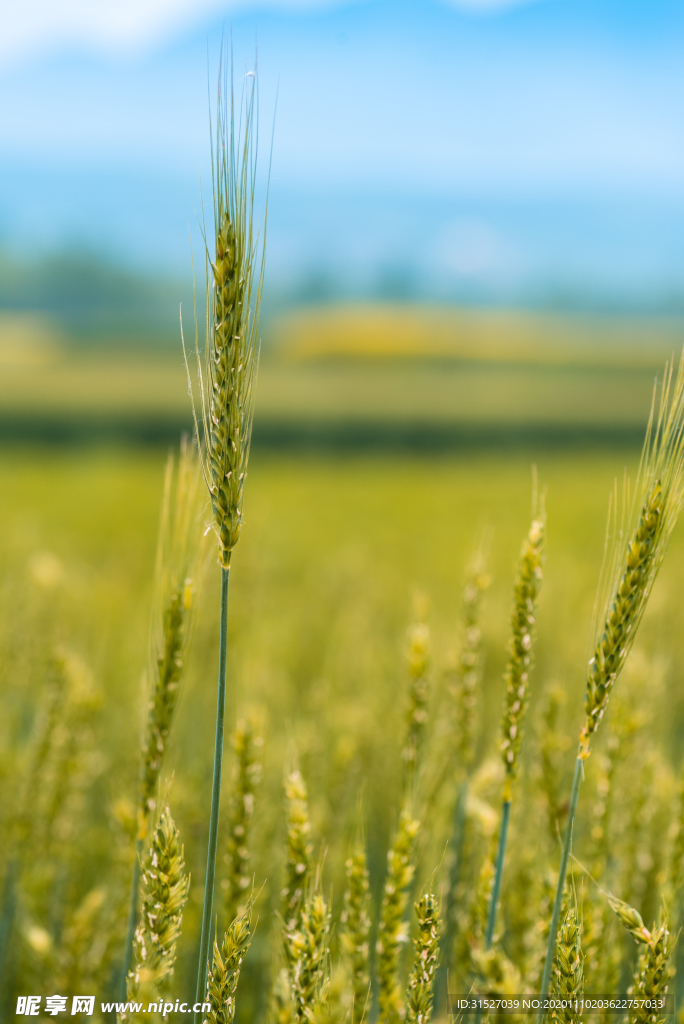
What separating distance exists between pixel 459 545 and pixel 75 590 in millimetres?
4540

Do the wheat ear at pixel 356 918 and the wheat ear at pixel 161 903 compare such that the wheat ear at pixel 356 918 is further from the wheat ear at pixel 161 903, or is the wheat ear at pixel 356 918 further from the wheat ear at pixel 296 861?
the wheat ear at pixel 161 903

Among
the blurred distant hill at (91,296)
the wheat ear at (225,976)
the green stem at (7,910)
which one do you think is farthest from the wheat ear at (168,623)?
the blurred distant hill at (91,296)

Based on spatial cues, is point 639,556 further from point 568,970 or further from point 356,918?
point 356,918

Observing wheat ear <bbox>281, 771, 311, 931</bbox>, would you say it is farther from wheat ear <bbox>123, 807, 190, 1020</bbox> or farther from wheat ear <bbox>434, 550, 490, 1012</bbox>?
wheat ear <bbox>434, 550, 490, 1012</bbox>

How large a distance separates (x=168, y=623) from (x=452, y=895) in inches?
38.4

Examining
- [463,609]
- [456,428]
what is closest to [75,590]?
[463,609]

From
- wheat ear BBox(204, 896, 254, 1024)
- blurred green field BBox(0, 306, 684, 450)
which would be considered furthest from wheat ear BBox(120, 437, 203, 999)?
blurred green field BBox(0, 306, 684, 450)

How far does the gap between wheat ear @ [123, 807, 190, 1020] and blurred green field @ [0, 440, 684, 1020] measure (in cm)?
39

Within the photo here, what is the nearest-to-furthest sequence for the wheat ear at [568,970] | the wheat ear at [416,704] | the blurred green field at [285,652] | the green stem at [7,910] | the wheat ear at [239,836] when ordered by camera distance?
1. the wheat ear at [568,970]
2. the wheat ear at [239,836]
3. the wheat ear at [416,704]
4. the green stem at [7,910]
5. the blurred green field at [285,652]

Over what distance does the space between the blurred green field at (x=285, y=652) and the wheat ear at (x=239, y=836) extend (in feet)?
0.32

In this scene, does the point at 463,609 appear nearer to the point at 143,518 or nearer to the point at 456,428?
the point at 143,518

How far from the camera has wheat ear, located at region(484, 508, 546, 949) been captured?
3.67 ft

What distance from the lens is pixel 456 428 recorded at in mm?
22188

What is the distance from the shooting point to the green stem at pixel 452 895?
4.96 feet
